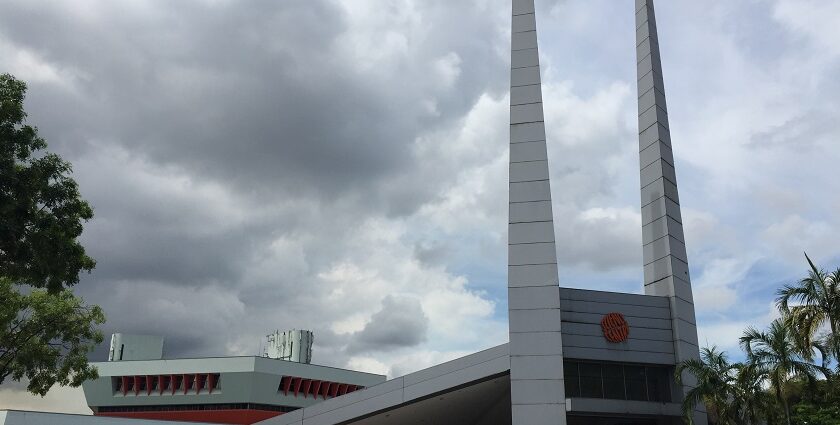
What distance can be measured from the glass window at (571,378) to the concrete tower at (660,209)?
5.61 meters

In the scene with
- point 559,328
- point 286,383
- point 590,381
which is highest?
point 286,383

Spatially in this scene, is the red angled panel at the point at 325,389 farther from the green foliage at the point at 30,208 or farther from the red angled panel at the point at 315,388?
the green foliage at the point at 30,208

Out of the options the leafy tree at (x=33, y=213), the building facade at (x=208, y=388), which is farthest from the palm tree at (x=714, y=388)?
the building facade at (x=208, y=388)

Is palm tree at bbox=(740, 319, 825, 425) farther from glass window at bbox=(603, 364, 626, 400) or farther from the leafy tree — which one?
the leafy tree

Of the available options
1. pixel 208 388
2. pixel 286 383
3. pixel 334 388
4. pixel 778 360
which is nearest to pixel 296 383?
pixel 286 383

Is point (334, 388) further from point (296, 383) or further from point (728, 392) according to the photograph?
point (728, 392)

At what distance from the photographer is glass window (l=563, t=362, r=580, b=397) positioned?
35.9m

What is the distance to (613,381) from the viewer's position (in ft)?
121

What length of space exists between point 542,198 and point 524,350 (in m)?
7.72

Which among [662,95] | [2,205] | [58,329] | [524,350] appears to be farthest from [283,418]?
[662,95]

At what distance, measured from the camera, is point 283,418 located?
→ 139 feet

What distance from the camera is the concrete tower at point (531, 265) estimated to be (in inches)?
1331

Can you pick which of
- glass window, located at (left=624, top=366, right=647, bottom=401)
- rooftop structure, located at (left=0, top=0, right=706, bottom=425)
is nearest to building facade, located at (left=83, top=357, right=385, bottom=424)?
rooftop structure, located at (left=0, top=0, right=706, bottom=425)

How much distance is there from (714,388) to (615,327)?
19.3ft
